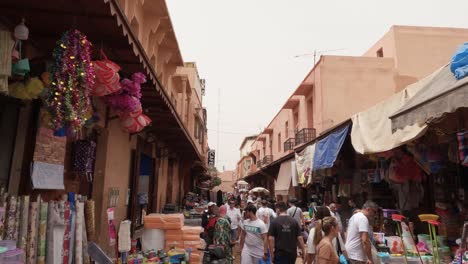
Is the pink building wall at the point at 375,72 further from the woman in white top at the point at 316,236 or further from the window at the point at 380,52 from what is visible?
the woman in white top at the point at 316,236

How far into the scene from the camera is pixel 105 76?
342 cm

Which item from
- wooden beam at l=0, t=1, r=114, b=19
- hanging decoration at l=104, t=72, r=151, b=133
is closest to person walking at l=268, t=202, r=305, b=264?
hanging decoration at l=104, t=72, r=151, b=133

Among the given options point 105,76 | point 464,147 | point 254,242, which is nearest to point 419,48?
point 464,147

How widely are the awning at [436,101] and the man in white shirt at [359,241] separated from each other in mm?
1757

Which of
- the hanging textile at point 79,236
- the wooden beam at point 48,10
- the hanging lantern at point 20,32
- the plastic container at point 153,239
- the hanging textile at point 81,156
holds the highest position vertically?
the wooden beam at point 48,10

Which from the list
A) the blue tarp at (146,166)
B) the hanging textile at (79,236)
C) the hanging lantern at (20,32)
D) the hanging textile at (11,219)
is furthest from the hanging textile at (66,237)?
the blue tarp at (146,166)

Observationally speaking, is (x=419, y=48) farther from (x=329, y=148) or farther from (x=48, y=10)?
(x=48, y=10)

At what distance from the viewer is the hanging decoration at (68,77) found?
290 centimetres

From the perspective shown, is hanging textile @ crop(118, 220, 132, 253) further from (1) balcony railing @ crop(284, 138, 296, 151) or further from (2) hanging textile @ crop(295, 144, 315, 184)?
(1) balcony railing @ crop(284, 138, 296, 151)

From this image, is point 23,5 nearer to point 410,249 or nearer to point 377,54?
point 410,249

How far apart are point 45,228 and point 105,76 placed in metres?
1.55

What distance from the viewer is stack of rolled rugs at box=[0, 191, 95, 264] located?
2631mm

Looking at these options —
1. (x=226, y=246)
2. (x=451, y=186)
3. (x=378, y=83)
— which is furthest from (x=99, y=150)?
(x=378, y=83)

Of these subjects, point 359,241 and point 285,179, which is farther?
point 285,179
